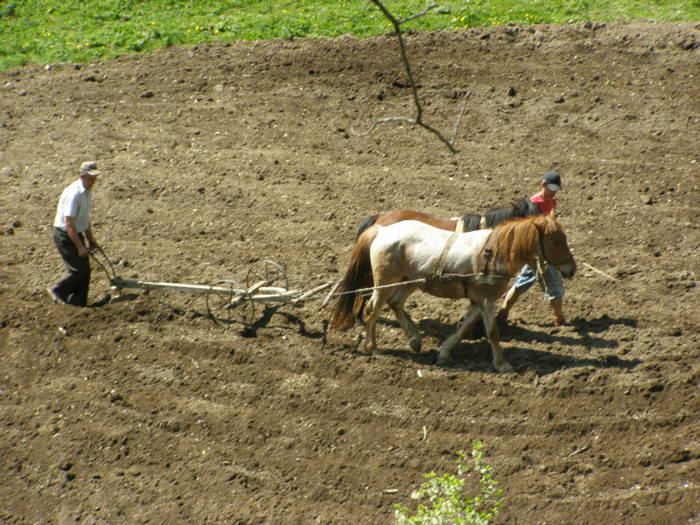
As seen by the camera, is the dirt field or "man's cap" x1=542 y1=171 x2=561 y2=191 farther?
"man's cap" x1=542 y1=171 x2=561 y2=191

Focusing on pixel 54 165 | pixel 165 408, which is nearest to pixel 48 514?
pixel 165 408

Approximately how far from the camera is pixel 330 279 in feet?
30.3

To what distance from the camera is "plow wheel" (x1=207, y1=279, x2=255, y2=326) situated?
27.6ft

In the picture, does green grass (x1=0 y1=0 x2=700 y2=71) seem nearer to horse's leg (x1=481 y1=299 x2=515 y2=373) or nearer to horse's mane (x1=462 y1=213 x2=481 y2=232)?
horse's mane (x1=462 y1=213 x2=481 y2=232)

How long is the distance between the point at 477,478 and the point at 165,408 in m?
3.07

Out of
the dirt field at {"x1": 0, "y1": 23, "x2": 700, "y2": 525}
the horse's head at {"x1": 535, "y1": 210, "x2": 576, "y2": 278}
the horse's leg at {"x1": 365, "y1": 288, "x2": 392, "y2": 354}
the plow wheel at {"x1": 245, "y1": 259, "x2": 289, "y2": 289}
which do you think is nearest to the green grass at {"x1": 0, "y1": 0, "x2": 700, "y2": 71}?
the dirt field at {"x1": 0, "y1": 23, "x2": 700, "y2": 525}

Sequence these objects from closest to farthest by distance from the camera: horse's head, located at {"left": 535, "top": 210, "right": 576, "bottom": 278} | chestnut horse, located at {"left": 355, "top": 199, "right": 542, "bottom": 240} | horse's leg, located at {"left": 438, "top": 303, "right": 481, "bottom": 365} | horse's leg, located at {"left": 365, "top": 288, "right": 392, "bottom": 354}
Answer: horse's head, located at {"left": 535, "top": 210, "right": 576, "bottom": 278}, horse's leg, located at {"left": 438, "top": 303, "right": 481, "bottom": 365}, horse's leg, located at {"left": 365, "top": 288, "right": 392, "bottom": 354}, chestnut horse, located at {"left": 355, "top": 199, "right": 542, "bottom": 240}

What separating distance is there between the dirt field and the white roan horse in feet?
1.62

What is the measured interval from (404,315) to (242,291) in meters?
1.78

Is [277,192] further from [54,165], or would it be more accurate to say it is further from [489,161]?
[54,165]

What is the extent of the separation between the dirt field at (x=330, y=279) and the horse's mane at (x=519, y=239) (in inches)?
42.8

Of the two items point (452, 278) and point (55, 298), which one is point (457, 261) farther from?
point (55, 298)

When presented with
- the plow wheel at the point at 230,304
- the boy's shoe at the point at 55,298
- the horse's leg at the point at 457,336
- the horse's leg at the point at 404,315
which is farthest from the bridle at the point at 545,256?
the boy's shoe at the point at 55,298

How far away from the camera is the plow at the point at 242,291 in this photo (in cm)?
829
